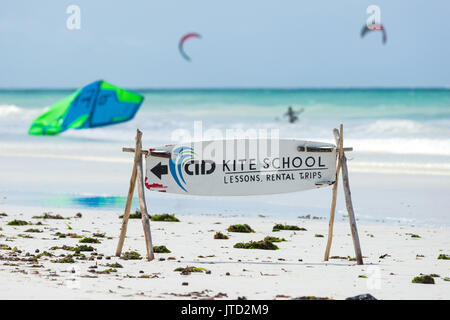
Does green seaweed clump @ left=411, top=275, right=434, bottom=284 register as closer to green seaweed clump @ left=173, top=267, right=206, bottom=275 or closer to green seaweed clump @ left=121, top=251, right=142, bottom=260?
green seaweed clump @ left=173, top=267, right=206, bottom=275

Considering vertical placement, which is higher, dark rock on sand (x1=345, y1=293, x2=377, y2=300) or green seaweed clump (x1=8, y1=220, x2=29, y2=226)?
green seaweed clump (x1=8, y1=220, x2=29, y2=226)

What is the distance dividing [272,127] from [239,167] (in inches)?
1486

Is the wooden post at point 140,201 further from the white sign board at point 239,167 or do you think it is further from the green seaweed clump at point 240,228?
the green seaweed clump at point 240,228

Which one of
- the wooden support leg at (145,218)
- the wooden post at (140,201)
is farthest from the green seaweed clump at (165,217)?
the wooden support leg at (145,218)

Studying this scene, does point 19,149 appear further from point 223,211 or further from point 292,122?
point 292,122

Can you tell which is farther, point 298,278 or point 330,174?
point 330,174

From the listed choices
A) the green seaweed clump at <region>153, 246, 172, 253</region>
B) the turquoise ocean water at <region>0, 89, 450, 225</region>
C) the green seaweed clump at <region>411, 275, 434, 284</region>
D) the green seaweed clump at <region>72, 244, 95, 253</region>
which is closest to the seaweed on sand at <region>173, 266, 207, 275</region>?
the green seaweed clump at <region>153, 246, 172, 253</region>

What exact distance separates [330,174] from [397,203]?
549cm

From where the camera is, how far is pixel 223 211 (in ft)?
42.6

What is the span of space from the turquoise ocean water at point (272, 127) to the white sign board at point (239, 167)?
198 inches

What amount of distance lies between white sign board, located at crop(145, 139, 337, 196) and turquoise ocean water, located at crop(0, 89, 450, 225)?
16.5 feet

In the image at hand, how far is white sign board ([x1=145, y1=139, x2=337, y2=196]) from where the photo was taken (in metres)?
8.55
